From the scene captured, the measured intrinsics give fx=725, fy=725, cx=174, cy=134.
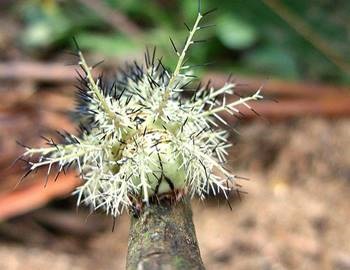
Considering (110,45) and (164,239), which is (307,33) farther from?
(164,239)

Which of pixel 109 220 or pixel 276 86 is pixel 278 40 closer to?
pixel 276 86

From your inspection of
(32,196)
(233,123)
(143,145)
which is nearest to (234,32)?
(233,123)

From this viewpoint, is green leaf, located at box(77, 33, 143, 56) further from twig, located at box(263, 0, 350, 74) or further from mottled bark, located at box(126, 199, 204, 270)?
mottled bark, located at box(126, 199, 204, 270)

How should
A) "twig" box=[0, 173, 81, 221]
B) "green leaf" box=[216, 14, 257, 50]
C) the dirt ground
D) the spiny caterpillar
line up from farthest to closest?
"green leaf" box=[216, 14, 257, 50] → "twig" box=[0, 173, 81, 221] → the dirt ground → the spiny caterpillar

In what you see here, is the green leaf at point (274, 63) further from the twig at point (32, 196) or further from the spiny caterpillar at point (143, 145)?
the spiny caterpillar at point (143, 145)

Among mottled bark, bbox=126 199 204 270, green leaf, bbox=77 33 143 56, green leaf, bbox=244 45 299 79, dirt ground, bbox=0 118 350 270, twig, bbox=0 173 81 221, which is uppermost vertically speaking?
mottled bark, bbox=126 199 204 270

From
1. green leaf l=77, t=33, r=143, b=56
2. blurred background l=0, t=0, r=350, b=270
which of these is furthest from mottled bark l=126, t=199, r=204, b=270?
→ green leaf l=77, t=33, r=143, b=56

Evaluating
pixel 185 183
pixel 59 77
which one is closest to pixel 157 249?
pixel 185 183

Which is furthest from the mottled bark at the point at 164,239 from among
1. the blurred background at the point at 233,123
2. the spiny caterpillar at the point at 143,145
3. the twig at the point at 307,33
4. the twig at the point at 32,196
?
the twig at the point at 307,33
